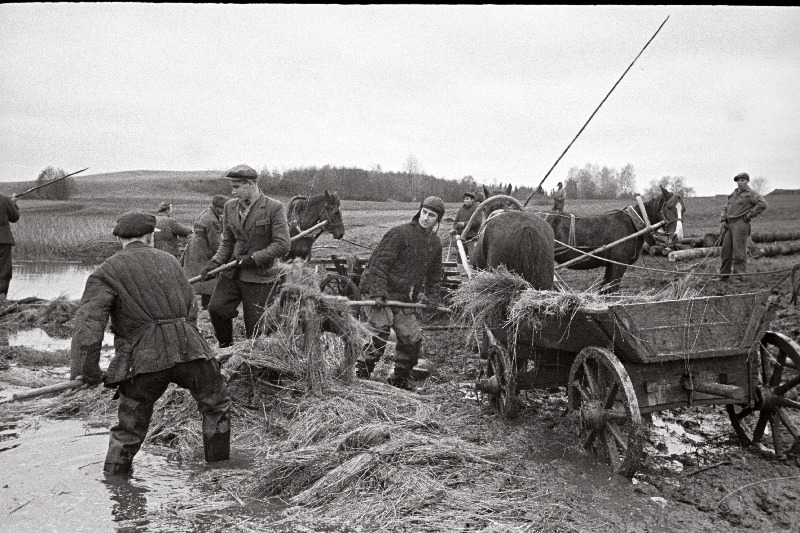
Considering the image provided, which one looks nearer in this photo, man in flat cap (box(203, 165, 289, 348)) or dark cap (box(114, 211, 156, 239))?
dark cap (box(114, 211, 156, 239))

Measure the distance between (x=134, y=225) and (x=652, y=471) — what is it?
389cm

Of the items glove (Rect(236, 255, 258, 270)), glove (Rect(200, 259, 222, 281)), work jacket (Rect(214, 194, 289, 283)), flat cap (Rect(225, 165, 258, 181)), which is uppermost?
flat cap (Rect(225, 165, 258, 181))

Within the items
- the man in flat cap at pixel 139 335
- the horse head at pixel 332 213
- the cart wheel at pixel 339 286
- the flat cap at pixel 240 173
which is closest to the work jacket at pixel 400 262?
the flat cap at pixel 240 173

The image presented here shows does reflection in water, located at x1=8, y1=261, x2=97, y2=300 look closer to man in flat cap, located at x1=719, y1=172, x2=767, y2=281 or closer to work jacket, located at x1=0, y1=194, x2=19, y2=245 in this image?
work jacket, located at x1=0, y1=194, x2=19, y2=245

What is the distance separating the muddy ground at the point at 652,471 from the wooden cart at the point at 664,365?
20cm

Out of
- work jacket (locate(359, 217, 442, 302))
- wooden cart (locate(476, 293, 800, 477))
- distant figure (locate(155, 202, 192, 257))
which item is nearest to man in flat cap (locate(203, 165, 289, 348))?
work jacket (locate(359, 217, 442, 302))

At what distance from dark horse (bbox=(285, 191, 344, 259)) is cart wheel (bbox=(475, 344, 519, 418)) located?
508cm

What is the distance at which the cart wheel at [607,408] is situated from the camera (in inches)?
171

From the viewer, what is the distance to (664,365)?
470 cm

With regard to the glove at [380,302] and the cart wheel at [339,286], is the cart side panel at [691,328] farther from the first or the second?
the cart wheel at [339,286]

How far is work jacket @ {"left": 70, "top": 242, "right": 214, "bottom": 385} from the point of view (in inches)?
168

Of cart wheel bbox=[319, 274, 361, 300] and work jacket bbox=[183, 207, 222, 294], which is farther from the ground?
work jacket bbox=[183, 207, 222, 294]

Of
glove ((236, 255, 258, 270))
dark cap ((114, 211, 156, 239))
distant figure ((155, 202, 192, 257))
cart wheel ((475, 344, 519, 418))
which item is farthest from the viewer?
distant figure ((155, 202, 192, 257))

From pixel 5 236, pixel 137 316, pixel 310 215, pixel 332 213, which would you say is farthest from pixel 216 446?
pixel 5 236
